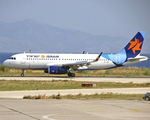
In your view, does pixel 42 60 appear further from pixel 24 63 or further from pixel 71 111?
pixel 71 111

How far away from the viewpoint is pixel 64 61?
52.2 meters

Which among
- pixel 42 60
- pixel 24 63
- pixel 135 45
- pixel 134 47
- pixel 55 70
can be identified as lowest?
pixel 55 70

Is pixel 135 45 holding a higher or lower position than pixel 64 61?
higher

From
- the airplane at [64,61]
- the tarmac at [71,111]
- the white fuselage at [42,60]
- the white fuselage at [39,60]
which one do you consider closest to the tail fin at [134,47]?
the airplane at [64,61]

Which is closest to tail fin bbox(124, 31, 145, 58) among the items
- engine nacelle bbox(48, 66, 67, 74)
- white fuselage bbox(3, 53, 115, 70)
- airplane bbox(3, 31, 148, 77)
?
airplane bbox(3, 31, 148, 77)

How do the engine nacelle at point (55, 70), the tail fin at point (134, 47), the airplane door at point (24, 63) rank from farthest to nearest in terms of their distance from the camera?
the tail fin at point (134, 47), the airplane door at point (24, 63), the engine nacelle at point (55, 70)

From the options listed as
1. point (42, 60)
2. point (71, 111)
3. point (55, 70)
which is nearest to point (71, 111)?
point (71, 111)

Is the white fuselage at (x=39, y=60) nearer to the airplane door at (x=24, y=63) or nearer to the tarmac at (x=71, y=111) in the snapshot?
the airplane door at (x=24, y=63)

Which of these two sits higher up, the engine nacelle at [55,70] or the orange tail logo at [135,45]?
the orange tail logo at [135,45]

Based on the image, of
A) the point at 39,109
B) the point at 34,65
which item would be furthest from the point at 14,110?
the point at 34,65

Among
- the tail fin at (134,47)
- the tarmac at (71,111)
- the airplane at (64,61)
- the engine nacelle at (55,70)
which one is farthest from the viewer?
the tail fin at (134,47)

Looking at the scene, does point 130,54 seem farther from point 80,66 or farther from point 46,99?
point 46,99

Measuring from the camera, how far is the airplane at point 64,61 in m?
50.5

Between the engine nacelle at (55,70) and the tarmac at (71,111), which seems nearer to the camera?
the tarmac at (71,111)
